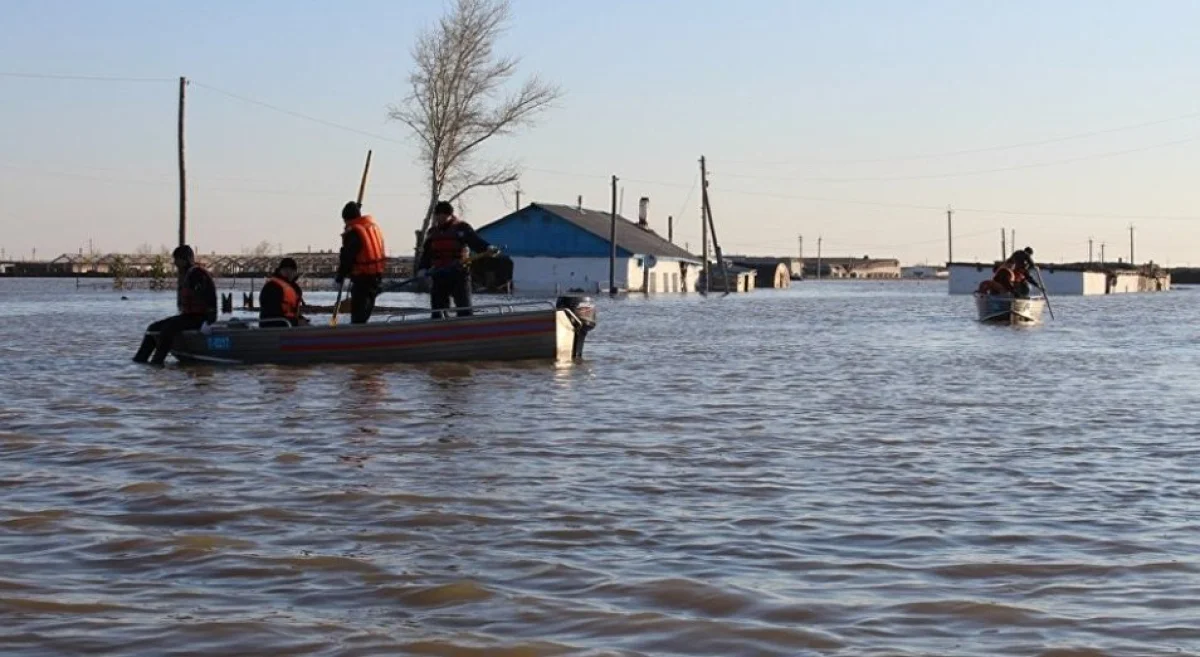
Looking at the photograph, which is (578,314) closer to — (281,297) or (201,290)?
(281,297)

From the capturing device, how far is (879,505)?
8945 millimetres

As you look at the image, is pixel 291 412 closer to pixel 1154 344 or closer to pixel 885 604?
pixel 885 604

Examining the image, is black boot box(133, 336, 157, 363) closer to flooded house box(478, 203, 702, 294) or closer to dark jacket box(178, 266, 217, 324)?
dark jacket box(178, 266, 217, 324)

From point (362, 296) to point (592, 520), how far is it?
1222 centimetres

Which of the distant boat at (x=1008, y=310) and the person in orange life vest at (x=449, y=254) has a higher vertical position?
the person in orange life vest at (x=449, y=254)

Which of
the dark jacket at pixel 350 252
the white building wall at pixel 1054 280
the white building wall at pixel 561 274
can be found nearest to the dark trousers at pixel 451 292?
the dark jacket at pixel 350 252

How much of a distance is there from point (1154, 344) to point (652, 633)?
82.1ft

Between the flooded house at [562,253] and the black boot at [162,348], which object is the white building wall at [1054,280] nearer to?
the flooded house at [562,253]

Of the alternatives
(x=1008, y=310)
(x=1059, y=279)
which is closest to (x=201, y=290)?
(x=1008, y=310)

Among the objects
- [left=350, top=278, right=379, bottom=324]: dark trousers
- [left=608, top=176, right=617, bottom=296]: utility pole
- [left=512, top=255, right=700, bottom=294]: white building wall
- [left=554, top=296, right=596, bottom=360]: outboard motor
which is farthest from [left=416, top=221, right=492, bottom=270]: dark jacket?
[left=512, top=255, right=700, bottom=294]: white building wall

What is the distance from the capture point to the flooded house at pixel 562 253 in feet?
243

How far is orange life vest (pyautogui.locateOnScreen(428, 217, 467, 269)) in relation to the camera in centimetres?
1998

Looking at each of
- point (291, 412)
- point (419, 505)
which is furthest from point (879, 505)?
point (291, 412)

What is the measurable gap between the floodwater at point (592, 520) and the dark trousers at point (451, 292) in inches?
115
